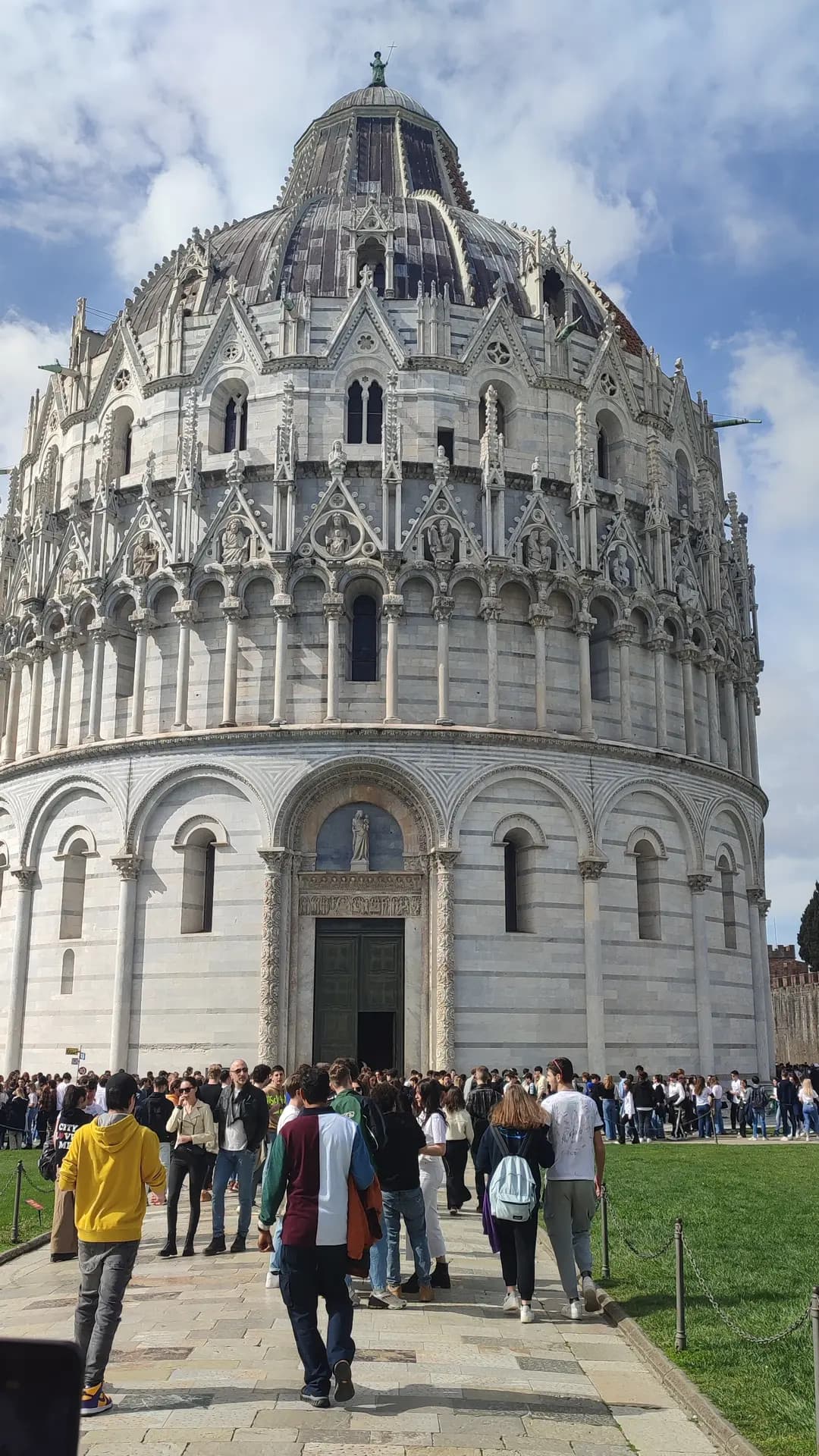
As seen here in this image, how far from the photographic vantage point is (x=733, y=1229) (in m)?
15.2

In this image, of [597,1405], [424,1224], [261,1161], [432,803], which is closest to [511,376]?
[432,803]

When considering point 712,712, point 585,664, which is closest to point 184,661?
point 585,664

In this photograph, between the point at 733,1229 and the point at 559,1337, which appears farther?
the point at 733,1229

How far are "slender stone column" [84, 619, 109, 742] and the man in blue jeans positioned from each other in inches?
841

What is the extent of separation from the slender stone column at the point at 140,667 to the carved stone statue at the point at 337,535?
543 centimetres

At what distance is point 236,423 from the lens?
3616 centimetres

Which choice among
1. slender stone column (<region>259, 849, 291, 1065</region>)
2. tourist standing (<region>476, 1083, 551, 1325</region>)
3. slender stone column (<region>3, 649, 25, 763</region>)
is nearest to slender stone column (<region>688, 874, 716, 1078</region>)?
slender stone column (<region>259, 849, 291, 1065</region>)

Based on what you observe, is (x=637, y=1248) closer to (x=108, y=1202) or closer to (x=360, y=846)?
(x=108, y=1202)

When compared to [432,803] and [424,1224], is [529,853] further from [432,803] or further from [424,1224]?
[424,1224]

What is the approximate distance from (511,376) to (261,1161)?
82.9ft

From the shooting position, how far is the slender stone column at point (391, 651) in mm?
32219

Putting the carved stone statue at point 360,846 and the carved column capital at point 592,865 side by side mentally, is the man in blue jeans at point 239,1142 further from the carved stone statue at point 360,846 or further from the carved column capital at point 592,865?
the carved column capital at point 592,865

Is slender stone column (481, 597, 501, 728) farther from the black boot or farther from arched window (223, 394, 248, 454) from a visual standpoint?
the black boot

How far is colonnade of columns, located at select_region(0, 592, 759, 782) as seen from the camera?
32.6 metres
